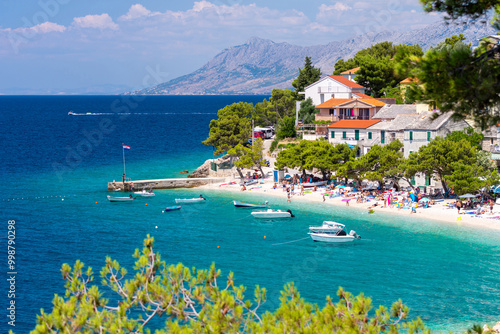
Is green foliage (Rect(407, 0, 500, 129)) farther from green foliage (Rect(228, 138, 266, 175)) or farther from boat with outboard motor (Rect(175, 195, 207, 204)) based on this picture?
green foliage (Rect(228, 138, 266, 175))

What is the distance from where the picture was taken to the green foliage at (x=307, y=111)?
287ft

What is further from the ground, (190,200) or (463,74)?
(463,74)

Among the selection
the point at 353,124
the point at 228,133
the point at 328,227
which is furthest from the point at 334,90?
the point at 328,227

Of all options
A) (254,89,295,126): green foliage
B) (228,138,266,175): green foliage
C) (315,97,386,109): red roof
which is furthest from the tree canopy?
(254,89,295,126): green foliage

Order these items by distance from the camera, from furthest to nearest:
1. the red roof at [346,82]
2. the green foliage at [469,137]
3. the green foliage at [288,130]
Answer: the green foliage at [288,130], the red roof at [346,82], the green foliage at [469,137]

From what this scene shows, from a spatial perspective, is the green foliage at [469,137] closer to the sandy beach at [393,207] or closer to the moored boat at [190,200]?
the sandy beach at [393,207]

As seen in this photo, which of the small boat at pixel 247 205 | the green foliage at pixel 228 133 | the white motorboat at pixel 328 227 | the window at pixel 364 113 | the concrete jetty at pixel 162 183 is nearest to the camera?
the white motorboat at pixel 328 227

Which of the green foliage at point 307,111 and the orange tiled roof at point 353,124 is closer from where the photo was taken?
the orange tiled roof at point 353,124

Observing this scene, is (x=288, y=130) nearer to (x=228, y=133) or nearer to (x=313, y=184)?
(x=228, y=133)

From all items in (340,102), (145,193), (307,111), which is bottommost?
(145,193)

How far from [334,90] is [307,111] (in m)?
5.48

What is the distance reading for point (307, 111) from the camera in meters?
88.6

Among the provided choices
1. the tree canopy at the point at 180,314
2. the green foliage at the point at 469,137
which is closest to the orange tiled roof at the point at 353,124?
the green foliage at the point at 469,137

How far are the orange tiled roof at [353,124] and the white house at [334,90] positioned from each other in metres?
14.5
